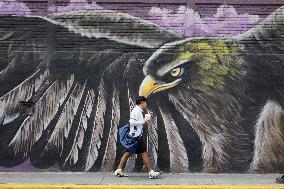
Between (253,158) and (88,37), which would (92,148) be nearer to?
(88,37)

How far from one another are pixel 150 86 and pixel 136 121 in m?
1.06

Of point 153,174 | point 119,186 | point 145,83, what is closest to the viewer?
point 119,186

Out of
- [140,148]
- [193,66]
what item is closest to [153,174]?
[140,148]

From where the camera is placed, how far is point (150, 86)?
9.88 m

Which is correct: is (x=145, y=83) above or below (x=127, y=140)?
above

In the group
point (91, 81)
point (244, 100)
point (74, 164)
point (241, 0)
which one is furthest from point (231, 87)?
point (74, 164)

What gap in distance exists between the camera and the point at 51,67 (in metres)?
9.95

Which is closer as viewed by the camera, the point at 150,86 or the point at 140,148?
the point at 140,148

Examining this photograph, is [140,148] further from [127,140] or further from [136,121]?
[136,121]

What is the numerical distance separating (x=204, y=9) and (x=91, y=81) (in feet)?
8.94

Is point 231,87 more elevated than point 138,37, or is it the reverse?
point 138,37

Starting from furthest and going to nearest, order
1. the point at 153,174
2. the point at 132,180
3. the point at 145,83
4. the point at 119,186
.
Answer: the point at 145,83, the point at 153,174, the point at 132,180, the point at 119,186

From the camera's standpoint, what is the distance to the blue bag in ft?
29.8

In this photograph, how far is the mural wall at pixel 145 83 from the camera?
977cm
